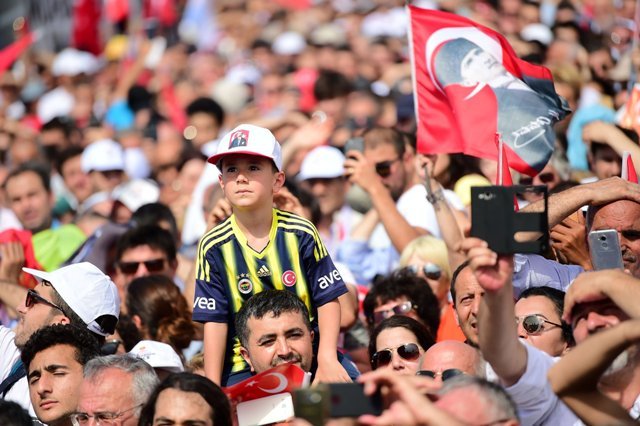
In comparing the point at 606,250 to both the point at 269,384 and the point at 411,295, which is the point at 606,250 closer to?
the point at 269,384

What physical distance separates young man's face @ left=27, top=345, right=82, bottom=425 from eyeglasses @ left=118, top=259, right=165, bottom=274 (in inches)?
97.0

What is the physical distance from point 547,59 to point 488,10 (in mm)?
3980

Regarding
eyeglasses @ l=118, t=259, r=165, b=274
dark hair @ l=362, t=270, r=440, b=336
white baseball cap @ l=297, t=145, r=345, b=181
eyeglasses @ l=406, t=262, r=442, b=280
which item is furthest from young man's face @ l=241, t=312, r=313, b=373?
white baseball cap @ l=297, t=145, r=345, b=181

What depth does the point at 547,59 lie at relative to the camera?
570 inches

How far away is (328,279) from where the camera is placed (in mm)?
6840

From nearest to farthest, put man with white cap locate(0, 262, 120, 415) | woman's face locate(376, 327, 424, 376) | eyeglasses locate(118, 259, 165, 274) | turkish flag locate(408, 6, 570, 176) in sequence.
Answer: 1. woman's face locate(376, 327, 424, 376)
2. man with white cap locate(0, 262, 120, 415)
3. turkish flag locate(408, 6, 570, 176)
4. eyeglasses locate(118, 259, 165, 274)

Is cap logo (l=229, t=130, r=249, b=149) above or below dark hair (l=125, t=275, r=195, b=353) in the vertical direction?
above

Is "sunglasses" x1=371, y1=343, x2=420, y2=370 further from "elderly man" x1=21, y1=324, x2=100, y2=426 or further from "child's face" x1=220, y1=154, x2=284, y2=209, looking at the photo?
"elderly man" x1=21, y1=324, x2=100, y2=426

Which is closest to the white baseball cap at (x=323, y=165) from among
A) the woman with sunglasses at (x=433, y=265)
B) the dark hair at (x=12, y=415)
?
the woman with sunglasses at (x=433, y=265)

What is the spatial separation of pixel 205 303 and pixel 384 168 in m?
3.46

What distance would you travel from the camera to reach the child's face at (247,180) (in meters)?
6.79

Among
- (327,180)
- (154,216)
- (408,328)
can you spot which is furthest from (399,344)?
(327,180)

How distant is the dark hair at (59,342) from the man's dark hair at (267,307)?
0.83 m

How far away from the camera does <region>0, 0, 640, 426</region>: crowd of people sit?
16.3ft
